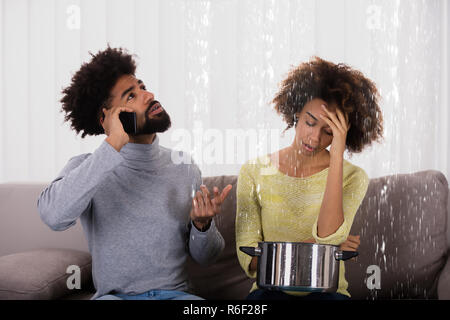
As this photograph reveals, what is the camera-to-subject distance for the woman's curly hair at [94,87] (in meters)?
0.86

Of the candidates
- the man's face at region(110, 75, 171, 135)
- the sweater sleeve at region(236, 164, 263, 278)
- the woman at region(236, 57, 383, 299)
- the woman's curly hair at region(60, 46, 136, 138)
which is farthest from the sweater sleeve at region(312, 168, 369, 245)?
the woman's curly hair at region(60, 46, 136, 138)

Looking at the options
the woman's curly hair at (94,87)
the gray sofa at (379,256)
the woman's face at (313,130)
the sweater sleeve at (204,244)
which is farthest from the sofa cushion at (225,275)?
the woman's curly hair at (94,87)

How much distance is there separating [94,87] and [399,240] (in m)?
0.69

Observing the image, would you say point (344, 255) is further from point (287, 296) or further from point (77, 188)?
point (77, 188)

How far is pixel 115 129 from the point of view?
78 centimetres

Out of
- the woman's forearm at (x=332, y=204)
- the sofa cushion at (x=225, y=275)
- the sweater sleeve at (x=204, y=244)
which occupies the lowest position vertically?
the sofa cushion at (x=225, y=275)

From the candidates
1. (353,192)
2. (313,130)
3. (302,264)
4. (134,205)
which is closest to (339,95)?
(313,130)

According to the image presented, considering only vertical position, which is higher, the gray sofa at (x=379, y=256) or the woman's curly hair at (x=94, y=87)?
the woman's curly hair at (x=94, y=87)

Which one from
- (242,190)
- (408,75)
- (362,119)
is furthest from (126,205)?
(408,75)

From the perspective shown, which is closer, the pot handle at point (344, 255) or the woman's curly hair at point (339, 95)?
the pot handle at point (344, 255)

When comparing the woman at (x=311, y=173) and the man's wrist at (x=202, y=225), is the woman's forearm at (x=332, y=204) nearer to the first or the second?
the woman at (x=311, y=173)

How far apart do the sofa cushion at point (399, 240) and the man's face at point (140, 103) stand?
453 millimetres
